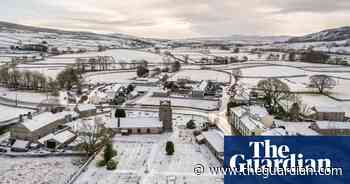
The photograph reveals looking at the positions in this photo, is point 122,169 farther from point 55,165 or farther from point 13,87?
point 13,87

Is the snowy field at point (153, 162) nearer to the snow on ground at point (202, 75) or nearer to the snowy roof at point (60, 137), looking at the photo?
the snowy roof at point (60, 137)

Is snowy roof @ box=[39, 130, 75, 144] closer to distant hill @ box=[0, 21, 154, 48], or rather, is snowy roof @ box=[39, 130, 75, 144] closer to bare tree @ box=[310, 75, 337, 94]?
bare tree @ box=[310, 75, 337, 94]

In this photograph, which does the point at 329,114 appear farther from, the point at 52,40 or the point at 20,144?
the point at 52,40

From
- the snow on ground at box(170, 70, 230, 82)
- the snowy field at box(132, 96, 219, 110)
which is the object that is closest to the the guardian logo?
the snowy field at box(132, 96, 219, 110)

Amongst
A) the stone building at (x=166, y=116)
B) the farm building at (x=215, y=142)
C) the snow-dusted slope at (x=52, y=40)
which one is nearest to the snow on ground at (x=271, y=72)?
the stone building at (x=166, y=116)

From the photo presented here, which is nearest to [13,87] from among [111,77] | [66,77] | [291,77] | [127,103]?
[66,77]

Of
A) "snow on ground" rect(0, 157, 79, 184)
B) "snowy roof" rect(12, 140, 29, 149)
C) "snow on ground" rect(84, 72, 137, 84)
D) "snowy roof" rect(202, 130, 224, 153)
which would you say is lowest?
"snow on ground" rect(0, 157, 79, 184)

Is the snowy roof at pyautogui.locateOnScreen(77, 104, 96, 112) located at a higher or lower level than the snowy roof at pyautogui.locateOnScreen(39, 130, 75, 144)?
higher
